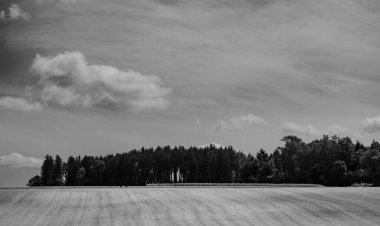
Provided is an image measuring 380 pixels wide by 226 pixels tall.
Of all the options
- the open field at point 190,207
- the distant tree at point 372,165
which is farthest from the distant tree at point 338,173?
the open field at point 190,207

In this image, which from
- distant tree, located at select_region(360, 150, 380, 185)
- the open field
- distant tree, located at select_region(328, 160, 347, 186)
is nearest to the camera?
the open field

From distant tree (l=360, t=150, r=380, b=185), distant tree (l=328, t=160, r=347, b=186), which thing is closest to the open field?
distant tree (l=360, t=150, r=380, b=185)

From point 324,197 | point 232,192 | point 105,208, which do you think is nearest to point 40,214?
point 105,208

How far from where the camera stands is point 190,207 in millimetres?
37875

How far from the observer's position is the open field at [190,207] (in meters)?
33.5

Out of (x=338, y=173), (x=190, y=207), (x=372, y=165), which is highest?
(x=372, y=165)

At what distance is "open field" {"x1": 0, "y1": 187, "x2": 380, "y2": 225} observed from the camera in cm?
3353

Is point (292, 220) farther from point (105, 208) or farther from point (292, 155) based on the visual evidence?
point (292, 155)

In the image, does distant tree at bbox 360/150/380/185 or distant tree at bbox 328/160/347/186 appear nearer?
distant tree at bbox 360/150/380/185

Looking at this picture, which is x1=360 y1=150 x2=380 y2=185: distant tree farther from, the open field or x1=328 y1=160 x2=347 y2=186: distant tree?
the open field

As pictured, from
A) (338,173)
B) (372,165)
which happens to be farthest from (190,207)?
(338,173)

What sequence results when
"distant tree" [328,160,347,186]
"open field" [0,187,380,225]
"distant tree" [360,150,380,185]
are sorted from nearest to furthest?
"open field" [0,187,380,225] < "distant tree" [360,150,380,185] < "distant tree" [328,160,347,186]

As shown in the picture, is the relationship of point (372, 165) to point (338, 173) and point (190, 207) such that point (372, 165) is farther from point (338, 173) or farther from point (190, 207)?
point (190, 207)

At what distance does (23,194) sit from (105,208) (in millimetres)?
11286
